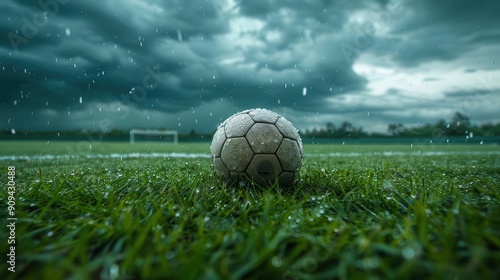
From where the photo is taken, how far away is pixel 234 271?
1.23 metres

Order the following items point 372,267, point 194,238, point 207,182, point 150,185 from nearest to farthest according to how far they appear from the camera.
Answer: point 372,267
point 194,238
point 150,185
point 207,182

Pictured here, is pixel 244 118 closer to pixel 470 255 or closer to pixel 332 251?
pixel 332 251

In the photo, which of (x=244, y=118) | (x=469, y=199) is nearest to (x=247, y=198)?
(x=244, y=118)

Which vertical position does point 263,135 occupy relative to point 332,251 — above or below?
above

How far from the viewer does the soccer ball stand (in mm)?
2748

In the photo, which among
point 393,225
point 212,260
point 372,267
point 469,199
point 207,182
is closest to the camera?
point 372,267

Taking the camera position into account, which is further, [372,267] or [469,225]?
[469,225]

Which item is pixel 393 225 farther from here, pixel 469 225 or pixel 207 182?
pixel 207 182

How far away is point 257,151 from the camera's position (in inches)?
108

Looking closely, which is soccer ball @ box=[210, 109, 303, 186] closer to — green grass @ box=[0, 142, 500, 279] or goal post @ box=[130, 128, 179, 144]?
green grass @ box=[0, 142, 500, 279]

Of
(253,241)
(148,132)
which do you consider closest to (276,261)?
(253,241)

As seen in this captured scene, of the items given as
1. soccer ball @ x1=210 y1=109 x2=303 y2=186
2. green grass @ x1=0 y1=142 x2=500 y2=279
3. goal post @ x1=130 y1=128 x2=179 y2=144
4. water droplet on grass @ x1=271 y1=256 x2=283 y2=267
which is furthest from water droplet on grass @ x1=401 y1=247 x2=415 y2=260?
goal post @ x1=130 y1=128 x2=179 y2=144

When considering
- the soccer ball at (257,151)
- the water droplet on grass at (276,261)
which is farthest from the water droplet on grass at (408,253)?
the soccer ball at (257,151)

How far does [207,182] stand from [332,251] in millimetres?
1838
